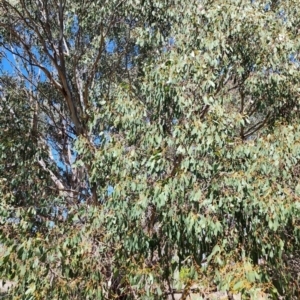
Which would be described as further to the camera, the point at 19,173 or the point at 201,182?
the point at 19,173

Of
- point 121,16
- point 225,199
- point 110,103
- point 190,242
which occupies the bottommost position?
point 190,242

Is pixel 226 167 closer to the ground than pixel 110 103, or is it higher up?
closer to the ground

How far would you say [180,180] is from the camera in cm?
386

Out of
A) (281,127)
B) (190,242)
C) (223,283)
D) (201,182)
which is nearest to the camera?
(223,283)

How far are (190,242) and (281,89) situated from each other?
8.54ft

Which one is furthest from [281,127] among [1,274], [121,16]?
[121,16]

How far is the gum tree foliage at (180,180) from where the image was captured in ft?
12.3

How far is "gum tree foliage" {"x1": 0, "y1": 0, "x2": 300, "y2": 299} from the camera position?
375 centimetres

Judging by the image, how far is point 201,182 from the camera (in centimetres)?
409

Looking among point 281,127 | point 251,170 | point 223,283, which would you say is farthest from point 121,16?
point 223,283

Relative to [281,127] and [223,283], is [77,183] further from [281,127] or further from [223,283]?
[223,283]

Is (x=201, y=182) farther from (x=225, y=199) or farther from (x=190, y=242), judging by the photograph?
(x=190, y=242)

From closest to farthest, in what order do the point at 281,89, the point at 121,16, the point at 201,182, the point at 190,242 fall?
the point at 190,242
the point at 201,182
the point at 281,89
the point at 121,16

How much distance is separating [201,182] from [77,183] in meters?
3.98
